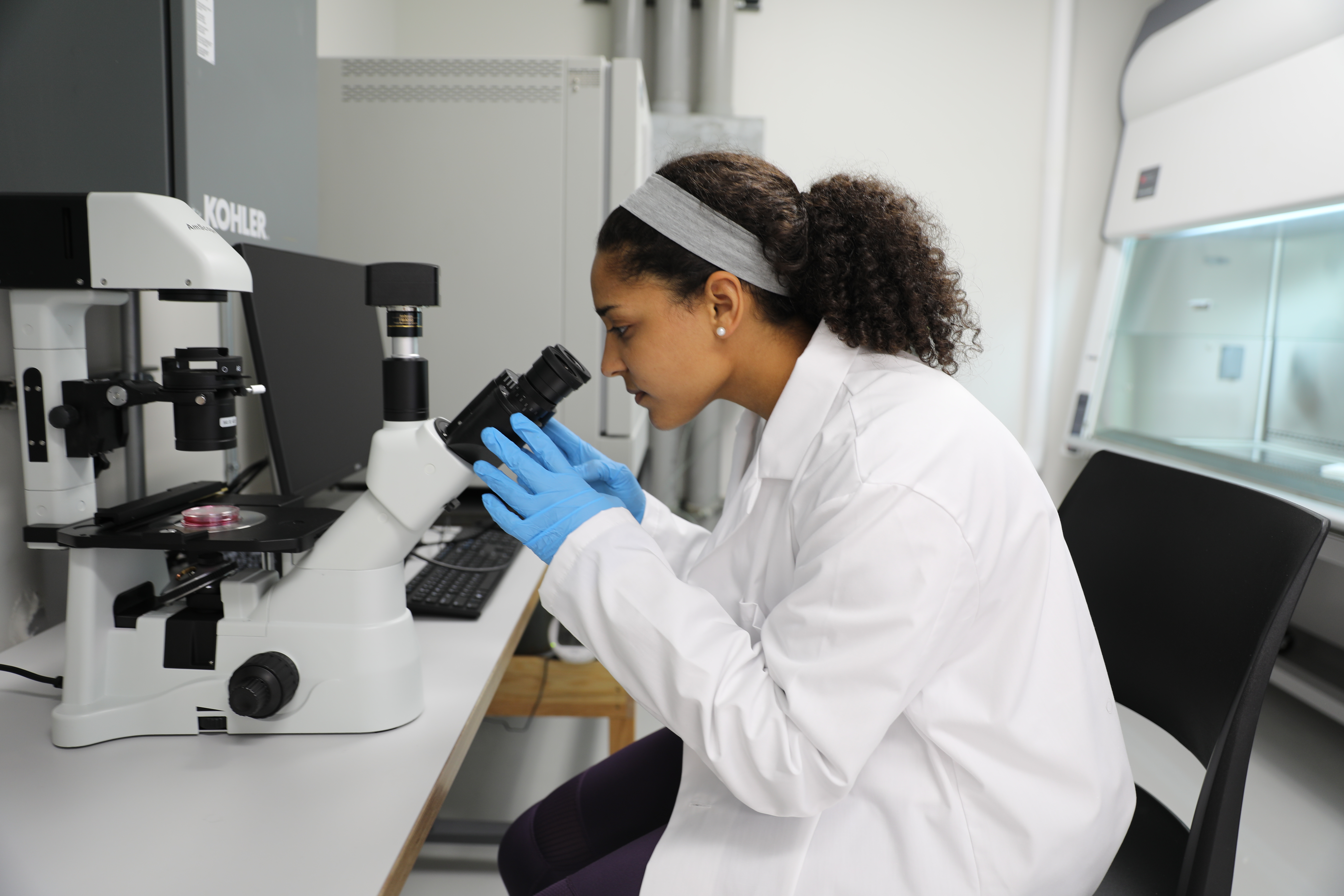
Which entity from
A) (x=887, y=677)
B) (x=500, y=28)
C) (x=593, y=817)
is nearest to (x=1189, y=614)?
(x=887, y=677)

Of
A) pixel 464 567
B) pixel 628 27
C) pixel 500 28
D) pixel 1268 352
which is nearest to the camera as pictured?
pixel 464 567

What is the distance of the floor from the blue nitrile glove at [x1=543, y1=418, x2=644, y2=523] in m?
0.95

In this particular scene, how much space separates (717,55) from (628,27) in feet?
1.14

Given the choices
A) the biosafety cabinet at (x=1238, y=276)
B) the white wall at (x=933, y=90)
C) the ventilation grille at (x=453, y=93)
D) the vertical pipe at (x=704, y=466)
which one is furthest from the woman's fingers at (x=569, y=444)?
the white wall at (x=933, y=90)

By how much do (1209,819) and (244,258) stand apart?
1310 millimetres

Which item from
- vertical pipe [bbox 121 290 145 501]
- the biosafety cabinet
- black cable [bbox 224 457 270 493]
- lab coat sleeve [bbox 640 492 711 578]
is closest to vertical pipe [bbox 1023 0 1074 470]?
the biosafety cabinet

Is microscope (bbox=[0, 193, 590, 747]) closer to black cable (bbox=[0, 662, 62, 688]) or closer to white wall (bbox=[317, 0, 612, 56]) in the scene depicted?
black cable (bbox=[0, 662, 62, 688])

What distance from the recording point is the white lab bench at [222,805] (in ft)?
2.15

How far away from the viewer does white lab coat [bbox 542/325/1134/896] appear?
734mm

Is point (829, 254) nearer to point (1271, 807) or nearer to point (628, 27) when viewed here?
point (1271, 807)

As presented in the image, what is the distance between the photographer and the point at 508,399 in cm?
90

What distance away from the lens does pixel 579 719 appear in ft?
7.99

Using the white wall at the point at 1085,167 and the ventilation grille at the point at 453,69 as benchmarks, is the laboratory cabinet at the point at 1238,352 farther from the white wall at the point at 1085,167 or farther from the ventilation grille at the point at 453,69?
the ventilation grille at the point at 453,69

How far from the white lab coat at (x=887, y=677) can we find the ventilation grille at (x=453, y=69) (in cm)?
128
